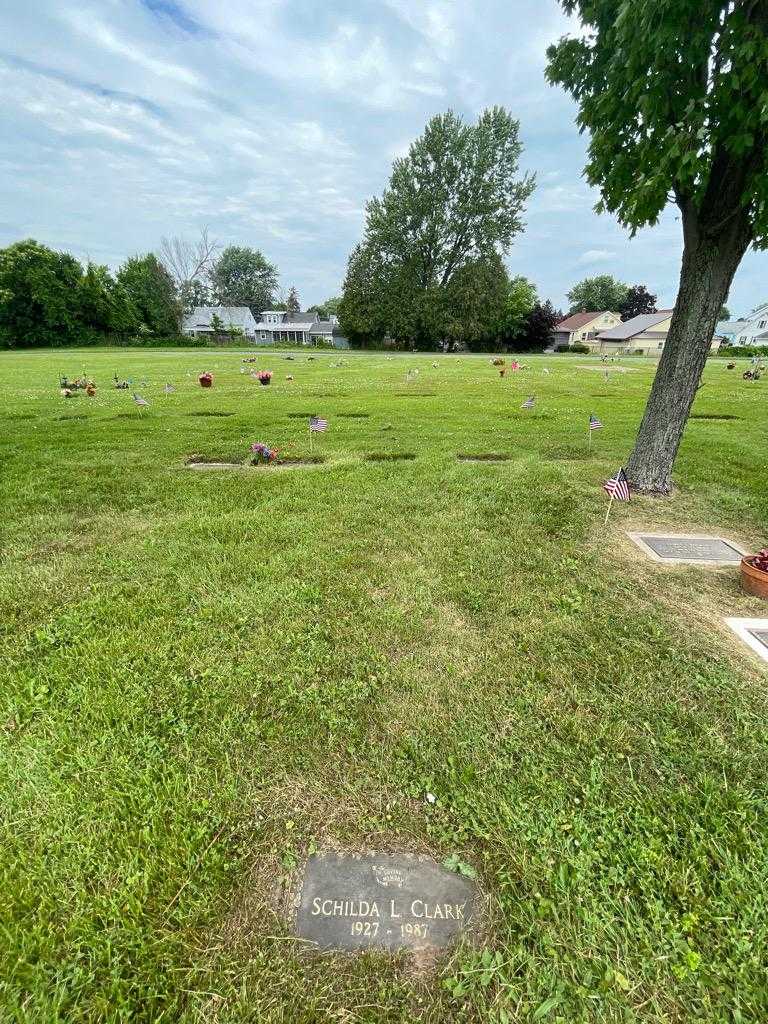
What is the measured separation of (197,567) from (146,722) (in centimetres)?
163

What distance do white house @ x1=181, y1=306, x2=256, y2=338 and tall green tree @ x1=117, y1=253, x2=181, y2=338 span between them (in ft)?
11.8

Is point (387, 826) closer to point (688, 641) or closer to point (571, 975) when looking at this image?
point (571, 975)

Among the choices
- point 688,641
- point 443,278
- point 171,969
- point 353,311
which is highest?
point 443,278

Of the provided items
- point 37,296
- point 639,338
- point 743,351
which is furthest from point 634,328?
point 37,296

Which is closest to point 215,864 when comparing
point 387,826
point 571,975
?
point 387,826

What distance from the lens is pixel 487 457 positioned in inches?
285

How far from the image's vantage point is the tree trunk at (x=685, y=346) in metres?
4.61

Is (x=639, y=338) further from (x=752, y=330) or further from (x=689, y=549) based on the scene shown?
(x=689, y=549)

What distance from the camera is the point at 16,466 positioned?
629cm

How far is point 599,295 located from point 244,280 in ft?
218

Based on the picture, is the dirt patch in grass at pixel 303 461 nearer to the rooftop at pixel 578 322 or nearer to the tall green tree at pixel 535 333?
the tall green tree at pixel 535 333

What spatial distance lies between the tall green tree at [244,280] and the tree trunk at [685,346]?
84.7 metres

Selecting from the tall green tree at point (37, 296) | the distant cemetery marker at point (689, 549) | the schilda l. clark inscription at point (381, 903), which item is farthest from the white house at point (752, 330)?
the tall green tree at point (37, 296)

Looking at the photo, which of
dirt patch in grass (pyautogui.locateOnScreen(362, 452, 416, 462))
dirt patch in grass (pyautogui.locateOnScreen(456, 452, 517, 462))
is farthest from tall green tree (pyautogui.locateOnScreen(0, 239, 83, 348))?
dirt patch in grass (pyautogui.locateOnScreen(456, 452, 517, 462))
